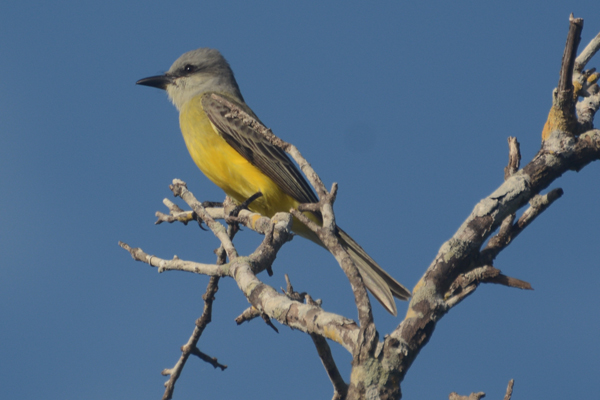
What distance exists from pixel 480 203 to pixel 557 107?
3.28 ft

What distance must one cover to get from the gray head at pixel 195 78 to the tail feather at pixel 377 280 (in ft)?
10.0

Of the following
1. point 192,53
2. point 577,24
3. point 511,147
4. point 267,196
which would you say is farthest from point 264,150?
point 577,24

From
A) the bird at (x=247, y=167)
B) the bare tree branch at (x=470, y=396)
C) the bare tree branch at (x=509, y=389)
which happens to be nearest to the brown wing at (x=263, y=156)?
the bird at (x=247, y=167)

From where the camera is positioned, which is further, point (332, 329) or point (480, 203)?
point (480, 203)

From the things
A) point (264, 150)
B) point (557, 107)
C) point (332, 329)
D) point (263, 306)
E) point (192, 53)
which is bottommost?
point (332, 329)

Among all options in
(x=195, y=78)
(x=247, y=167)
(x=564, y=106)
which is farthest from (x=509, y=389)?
(x=195, y=78)

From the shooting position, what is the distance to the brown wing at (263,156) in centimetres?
647

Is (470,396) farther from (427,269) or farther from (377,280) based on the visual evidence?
(377,280)

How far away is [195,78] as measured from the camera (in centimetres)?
826

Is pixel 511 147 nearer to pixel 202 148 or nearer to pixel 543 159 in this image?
pixel 543 159

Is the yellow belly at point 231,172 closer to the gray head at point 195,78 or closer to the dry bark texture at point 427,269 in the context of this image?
the gray head at point 195,78

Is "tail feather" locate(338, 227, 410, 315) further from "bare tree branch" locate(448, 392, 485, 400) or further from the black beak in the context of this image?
the black beak

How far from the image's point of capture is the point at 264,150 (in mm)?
6684

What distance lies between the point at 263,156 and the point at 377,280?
183 cm
